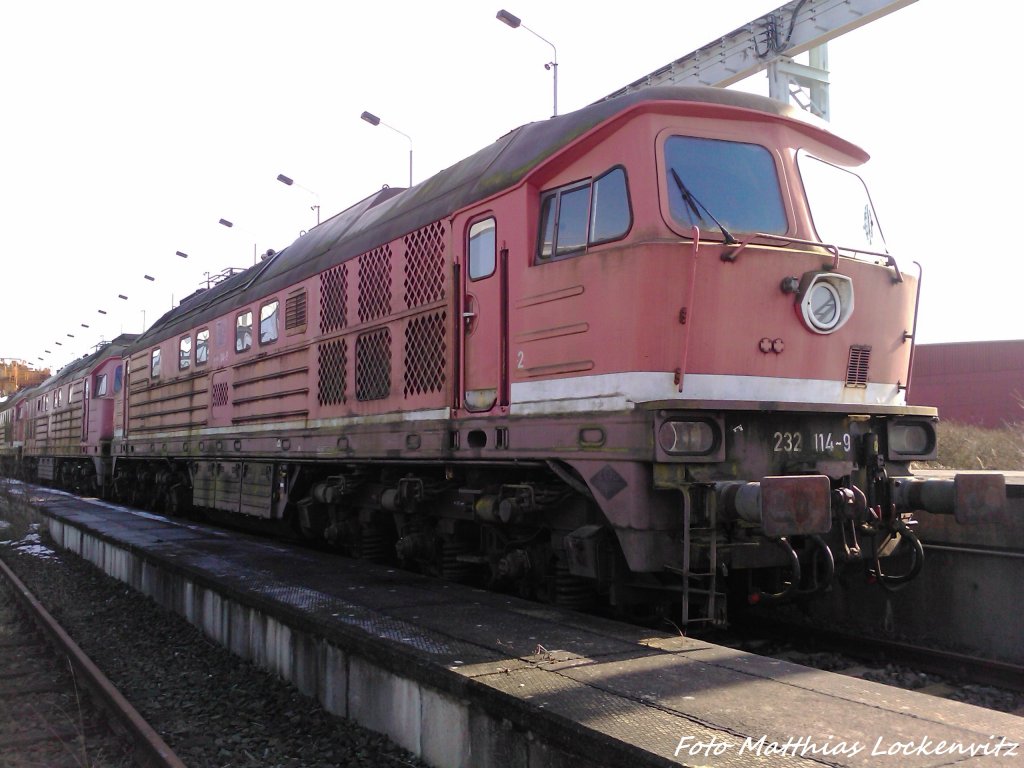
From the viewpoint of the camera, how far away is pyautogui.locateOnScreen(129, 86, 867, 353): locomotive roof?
573 centimetres

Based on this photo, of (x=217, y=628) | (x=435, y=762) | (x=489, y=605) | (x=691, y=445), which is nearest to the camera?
(x=435, y=762)

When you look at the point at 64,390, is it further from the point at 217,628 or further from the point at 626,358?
the point at 626,358

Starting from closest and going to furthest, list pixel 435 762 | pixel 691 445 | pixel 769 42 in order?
1. pixel 435 762
2. pixel 691 445
3. pixel 769 42

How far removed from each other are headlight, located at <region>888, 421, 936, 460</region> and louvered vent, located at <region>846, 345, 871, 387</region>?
0.38 m

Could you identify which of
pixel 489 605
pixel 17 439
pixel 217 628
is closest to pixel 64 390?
pixel 17 439

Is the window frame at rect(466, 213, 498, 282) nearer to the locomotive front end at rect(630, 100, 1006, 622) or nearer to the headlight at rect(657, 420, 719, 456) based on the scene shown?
the locomotive front end at rect(630, 100, 1006, 622)

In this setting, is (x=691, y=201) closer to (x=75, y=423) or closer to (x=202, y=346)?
(x=202, y=346)

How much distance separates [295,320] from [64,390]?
17470 mm

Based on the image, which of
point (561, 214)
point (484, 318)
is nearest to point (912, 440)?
point (561, 214)

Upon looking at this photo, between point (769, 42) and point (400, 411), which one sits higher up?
point (769, 42)

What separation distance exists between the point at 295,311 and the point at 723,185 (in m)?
5.80

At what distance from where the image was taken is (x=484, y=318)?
643cm

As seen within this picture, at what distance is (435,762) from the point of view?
4.17 metres

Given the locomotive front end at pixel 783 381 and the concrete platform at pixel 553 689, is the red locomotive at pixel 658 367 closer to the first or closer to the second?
the locomotive front end at pixel 783 381
